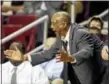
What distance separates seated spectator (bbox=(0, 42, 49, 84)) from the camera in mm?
7535

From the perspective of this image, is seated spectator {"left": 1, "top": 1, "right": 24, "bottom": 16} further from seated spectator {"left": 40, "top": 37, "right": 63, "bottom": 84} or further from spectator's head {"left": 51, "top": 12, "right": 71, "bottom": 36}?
spectator's head {"left": 51, "top": 12, "right": 71, "bottom": 36}

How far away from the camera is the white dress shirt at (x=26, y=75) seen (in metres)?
7.54

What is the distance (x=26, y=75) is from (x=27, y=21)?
211cm

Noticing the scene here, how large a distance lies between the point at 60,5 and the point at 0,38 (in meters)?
1.29

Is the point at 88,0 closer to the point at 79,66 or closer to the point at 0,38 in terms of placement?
the point at 0,38

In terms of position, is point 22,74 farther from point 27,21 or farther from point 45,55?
point 27,21

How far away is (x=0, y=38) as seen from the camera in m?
9.03

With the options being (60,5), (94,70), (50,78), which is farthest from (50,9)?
(94,70)

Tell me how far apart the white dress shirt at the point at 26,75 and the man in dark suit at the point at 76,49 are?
2.95ft

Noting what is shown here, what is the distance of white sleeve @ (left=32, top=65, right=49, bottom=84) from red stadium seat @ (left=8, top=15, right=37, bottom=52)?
1633mm

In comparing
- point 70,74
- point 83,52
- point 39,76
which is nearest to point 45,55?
point 70,74

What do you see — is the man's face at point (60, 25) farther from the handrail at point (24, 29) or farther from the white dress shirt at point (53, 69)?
the handrail at point (24, 29)

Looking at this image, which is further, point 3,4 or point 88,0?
point 3,4

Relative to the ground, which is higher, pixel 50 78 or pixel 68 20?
pixel 68 20
